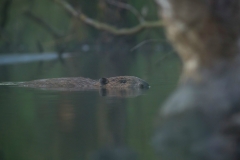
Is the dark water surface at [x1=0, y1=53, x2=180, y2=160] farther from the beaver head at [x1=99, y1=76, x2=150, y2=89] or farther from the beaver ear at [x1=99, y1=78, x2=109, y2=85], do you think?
the beaver ear at [x1=99, y1=78, x2=109, y2=85]

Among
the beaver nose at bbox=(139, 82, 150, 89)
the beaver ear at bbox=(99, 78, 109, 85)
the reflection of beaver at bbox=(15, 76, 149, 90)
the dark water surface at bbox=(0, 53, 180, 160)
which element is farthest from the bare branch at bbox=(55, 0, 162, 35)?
the beaver ear at bbox=(99, 78, 109, 85)

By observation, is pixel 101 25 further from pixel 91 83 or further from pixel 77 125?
pixel 77 125

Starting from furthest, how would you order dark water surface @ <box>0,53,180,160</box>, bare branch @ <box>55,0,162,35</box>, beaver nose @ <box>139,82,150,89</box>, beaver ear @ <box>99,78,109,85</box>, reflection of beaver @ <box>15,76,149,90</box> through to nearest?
beaver ear @ <box>99,78,109,85</box>
reflection of beaver @ <box>15,76,149,90</box>
beaver nose @ <box>139,82,150,89</box>
bare branch @ <box>55,0,162,35</box>
dark water surface @ <box>0,53,180,160</box>

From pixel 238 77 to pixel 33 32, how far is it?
2501cm

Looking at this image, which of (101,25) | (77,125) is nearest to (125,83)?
(101,25)

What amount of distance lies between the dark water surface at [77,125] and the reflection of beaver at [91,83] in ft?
2.35

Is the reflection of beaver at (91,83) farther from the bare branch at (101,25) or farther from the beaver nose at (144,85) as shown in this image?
the bare branch at (101,25)

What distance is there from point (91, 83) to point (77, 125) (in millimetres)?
4664

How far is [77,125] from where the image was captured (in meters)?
7.05

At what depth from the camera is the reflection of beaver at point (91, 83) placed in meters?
11.1

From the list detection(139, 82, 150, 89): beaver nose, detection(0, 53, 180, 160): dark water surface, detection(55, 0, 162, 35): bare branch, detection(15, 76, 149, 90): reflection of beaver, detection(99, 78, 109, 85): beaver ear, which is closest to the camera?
detection(0, 53, 180, 160): dark water surface

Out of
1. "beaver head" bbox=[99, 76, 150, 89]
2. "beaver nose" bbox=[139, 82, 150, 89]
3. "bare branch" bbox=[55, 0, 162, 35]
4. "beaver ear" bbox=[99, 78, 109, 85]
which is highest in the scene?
"bare branch" bbox=[55, 0, 162, 35]

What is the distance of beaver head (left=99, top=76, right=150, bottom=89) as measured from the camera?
430 inches

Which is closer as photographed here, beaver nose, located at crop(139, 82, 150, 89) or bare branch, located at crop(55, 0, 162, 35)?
bare branch, located at crop(55, 0, 162, 35)
